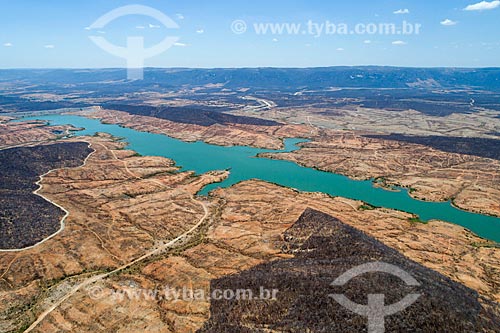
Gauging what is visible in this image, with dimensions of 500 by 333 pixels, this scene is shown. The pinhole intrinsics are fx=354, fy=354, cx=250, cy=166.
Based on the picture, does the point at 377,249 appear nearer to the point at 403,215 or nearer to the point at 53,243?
the point at 403,215

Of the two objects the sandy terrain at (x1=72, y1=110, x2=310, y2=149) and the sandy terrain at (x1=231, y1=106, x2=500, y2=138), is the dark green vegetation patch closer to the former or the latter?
the sandy terrain at (x1=72, y1=110, x2=310, y2=149)

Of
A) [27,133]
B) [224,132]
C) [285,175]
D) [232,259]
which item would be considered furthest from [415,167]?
[27,133]

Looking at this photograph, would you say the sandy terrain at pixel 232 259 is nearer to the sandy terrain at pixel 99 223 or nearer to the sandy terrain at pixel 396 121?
the sandy terrain at pixel 99 223

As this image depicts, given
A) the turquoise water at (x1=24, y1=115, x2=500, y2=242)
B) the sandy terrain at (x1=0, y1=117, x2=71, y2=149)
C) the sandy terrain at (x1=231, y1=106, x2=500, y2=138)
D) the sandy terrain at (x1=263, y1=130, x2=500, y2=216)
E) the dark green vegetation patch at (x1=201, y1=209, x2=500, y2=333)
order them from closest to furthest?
the dark green vegetation patch at (x1=201, y1=209, x2=500, y2=333) < the turquoise water at (x1=24, y1=115, x2=500, y2=242) < the sandy terrain at (x1=263, y1=130, x2=500, y2=216) < the sandy terrain at (x1=0, y1=117, x2=71, y2=149) < the sandy terrain at (x1=231, y1=106, x2=500, y2=138)

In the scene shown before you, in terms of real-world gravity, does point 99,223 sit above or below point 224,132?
below

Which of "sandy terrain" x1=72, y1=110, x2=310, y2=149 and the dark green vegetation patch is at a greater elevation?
"sandy terrain" x1=72, y1=110, x2=310, y2=149

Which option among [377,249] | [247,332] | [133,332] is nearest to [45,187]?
[133,332]

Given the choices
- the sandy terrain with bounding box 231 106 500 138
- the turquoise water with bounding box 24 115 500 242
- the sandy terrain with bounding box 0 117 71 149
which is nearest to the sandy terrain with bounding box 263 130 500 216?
the turquoise water with bounding box 24 115 500 242

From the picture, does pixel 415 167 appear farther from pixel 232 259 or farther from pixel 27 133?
pixel 27 133

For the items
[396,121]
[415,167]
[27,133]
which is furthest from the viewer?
[396,121]

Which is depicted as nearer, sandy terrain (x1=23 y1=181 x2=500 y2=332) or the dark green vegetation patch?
the dark green vegetation patch
